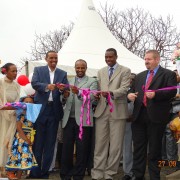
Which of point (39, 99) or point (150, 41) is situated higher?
point (150, 41)

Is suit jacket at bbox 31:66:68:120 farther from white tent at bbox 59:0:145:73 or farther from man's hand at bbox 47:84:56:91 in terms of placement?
white tent at bbox 59:0:145:73

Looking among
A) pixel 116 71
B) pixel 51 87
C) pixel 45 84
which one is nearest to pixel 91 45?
pixel 116 71

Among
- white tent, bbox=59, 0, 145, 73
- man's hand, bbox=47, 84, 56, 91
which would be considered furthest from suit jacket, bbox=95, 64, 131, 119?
white tent, bbox=59, 0, 145, 73

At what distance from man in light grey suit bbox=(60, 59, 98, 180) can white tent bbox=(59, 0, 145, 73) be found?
5123 millimetres

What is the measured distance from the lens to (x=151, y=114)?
186 inches

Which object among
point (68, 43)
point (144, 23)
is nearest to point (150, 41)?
point (144, 23)

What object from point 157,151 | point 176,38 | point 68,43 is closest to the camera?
point 157,151

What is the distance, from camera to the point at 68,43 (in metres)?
12.1

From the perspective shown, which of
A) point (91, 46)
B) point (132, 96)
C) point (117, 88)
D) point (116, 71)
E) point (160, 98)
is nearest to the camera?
point (160, 98)

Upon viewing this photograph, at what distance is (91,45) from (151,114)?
7331 millimetres

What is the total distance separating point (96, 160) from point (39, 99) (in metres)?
1.33

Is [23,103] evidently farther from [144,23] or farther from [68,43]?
[144,23]

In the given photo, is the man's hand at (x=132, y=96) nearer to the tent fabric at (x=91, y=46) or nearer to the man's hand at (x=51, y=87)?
the man's hand at (x=51, y=87)

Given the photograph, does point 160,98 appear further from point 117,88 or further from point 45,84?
point 45,84
